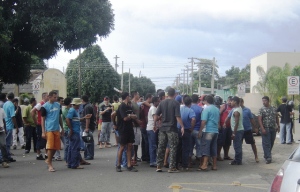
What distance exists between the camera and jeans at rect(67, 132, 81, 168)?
1226 centimetres

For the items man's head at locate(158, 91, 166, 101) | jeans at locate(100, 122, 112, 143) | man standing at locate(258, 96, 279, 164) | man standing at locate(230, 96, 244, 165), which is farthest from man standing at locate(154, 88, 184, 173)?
jeans at locate(100, 122, 112, 143)

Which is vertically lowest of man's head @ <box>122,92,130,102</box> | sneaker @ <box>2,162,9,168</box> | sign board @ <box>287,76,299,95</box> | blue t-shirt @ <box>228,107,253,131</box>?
sneaker @ <box>2,162,9,168</box>

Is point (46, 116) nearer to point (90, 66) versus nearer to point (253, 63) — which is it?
point (90, 66)

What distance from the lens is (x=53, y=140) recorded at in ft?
38.7

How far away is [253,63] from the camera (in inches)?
2635

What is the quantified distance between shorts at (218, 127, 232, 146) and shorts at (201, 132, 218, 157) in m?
1.96

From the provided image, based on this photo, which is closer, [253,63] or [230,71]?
[253,63]

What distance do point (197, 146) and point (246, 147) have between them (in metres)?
6.39

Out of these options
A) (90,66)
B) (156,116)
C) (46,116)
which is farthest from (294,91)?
(90,66)

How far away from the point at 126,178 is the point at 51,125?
2359 millimetres

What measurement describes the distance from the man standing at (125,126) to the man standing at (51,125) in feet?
5.03

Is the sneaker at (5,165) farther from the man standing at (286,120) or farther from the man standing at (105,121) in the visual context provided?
the man standing at (286,120)

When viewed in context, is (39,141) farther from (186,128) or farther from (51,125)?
(186,128)

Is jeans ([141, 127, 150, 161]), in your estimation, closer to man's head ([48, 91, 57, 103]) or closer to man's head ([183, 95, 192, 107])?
man's head ([183, 95, 192, 107])
